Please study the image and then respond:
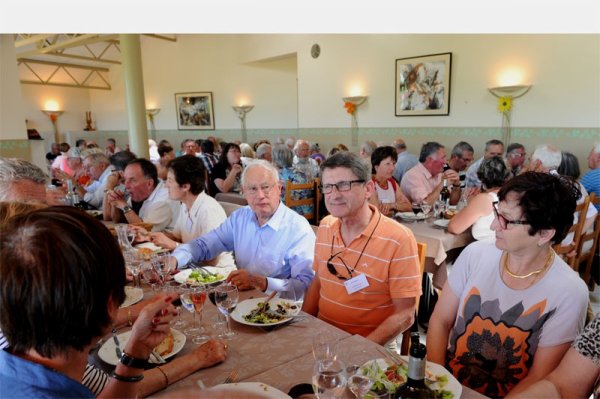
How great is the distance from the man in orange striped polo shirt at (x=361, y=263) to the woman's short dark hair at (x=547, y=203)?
522 millimetres

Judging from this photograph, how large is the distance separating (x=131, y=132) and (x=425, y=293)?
6.78 meters

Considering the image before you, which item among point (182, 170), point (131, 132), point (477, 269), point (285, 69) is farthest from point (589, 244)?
point (285, 69)

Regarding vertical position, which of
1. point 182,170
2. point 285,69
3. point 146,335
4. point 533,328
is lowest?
point 533,328

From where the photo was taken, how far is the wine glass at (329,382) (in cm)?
103

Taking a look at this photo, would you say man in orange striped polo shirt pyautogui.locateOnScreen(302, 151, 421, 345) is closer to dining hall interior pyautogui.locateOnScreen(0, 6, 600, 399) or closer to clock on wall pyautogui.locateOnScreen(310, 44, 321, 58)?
dining hall interior pyautogui.locateOnScreen(0, 6, 600, 399)

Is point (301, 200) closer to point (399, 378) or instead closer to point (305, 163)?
point (305, 163)

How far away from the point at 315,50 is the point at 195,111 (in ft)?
16.1

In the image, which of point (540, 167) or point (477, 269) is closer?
point (477, 269)

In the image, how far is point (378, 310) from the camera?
6.02 feet

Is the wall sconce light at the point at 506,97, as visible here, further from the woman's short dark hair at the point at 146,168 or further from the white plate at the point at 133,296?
the white plate at the point at 133,296

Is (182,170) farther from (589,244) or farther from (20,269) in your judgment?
(589,244)

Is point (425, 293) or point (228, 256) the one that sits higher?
point (228, 256)

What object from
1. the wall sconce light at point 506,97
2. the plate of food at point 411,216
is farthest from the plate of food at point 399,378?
the wall sconce light at point 506,97

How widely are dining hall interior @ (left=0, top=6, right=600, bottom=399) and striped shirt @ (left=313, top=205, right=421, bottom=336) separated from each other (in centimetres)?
26
